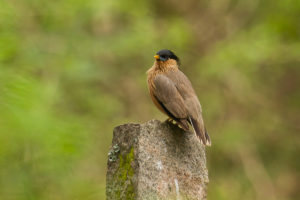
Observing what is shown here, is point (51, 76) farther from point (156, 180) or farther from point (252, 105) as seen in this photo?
point (156, 180)

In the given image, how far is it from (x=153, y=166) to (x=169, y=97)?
6.00 ft

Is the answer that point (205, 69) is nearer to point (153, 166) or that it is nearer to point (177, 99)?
point (177, 99)

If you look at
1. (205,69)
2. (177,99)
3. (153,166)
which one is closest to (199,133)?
(177,99)

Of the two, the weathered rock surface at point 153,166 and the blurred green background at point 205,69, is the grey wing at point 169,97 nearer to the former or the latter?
the weathered rock surface at point 153,166

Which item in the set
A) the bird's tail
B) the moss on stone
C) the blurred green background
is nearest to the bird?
the bird's tail

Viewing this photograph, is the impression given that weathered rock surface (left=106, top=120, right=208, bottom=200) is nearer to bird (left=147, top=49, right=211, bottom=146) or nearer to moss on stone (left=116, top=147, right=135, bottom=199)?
moss on stone (left=116, top=147, right=135, bottom=199)

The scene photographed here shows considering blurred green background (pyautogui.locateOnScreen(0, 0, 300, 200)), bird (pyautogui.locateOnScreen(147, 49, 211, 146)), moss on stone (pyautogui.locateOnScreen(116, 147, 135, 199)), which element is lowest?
moss on stone (pyautogui.locateOnScreen(116, 147, 135, 199))

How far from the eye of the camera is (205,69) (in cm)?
1114

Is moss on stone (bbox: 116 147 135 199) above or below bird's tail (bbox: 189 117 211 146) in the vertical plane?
below

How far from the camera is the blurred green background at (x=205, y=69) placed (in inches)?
360

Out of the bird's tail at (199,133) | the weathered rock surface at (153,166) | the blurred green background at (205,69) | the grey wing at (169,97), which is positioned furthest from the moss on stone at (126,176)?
the blurred green background at (205,69)

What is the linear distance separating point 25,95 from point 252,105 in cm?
993

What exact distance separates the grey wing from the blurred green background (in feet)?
10.9

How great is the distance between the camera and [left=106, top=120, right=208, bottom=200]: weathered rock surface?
105 inches
